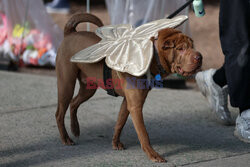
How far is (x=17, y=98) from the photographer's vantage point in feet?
18.0

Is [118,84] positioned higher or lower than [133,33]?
lower

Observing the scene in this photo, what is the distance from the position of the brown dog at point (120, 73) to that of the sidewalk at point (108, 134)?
20 cm

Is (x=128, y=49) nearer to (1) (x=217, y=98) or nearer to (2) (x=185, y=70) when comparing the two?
(2) (x=185, y=70)

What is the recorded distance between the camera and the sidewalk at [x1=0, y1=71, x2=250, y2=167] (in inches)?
131

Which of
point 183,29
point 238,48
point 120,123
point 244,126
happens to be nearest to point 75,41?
point 120,123

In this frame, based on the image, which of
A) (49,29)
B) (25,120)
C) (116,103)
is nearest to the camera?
(25,120)

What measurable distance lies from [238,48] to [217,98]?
866 millimetres

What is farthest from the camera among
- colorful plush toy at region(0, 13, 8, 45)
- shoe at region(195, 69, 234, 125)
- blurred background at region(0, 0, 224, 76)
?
colorful plush toy at region(0, 13, 8, 45)

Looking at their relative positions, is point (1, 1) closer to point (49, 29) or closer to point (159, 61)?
point (49, 29)

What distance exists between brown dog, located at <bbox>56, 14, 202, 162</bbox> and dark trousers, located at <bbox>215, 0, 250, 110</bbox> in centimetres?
92

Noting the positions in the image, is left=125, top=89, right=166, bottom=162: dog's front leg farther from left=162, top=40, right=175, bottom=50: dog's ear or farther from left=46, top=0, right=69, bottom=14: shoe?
left=46, top=0, right=69, bottom=14: shoe

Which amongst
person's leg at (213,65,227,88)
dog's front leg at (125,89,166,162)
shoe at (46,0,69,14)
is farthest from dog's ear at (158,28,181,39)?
shoe at (46,0,69,14)

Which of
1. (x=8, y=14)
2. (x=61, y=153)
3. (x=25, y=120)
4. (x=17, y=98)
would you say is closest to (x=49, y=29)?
(x=8, y=14)

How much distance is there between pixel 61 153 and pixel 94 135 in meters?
0.63
